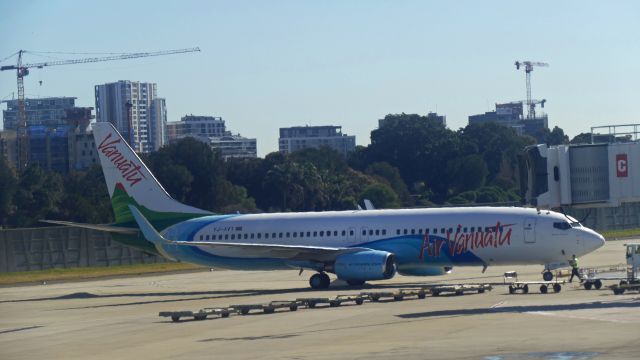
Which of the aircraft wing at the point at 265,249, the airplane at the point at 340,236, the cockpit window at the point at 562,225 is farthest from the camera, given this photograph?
the aircraft wing at the point at 265,249

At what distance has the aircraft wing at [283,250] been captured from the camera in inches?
2080

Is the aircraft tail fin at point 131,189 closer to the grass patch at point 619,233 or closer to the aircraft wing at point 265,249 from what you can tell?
the aircraft wing at point 265,249

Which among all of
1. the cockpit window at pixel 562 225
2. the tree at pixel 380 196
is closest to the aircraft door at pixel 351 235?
the cockpit window at pixel 562 225

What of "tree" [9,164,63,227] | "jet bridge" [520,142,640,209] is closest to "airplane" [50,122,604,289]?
"jet bridge" [520,142,640,209]

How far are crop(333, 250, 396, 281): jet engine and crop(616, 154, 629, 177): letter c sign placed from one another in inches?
626

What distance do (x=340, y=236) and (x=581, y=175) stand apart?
18.4m

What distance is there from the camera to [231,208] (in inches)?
4904

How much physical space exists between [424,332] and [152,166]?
102 metres

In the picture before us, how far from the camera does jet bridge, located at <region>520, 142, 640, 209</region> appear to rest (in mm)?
37000

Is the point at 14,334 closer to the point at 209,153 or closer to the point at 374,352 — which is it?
the point at 374,352

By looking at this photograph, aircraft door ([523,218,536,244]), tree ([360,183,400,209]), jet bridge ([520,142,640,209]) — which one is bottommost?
aircraft door ([523,218,536,244])

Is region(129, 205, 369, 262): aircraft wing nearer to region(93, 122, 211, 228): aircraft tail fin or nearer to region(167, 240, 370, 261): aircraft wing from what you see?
region(167, 240, 370, 261): aircraft wing

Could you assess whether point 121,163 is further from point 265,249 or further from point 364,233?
point 364,233

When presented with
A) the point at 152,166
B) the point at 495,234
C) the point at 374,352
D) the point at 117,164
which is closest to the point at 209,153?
the point at 152,166
